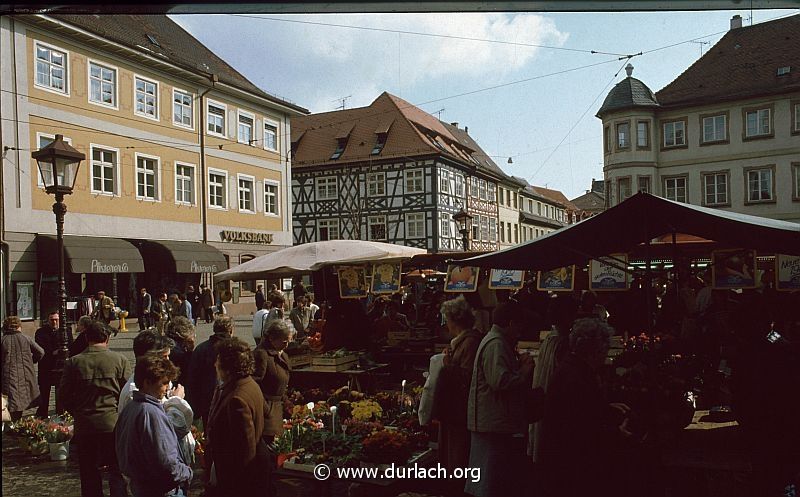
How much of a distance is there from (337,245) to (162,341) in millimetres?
4869

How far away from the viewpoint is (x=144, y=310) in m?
15.6

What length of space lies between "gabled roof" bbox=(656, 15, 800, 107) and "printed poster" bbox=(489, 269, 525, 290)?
324 centimetres

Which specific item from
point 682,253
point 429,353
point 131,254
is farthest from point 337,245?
point 682,253

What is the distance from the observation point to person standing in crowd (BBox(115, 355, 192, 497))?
11.4 ft

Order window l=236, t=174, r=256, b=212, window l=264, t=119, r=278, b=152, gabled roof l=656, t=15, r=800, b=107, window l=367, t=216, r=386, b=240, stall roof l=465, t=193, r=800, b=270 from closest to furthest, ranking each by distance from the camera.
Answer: stall roof l=465, t=193, r=800, b=270 < gabled roof l=656, t=15, r=800, b=107 < window l=236, t=174, r=256, b=212 < window l=264, t=119, r=278, b=152 < window l=367, t=216, r=386, b=240

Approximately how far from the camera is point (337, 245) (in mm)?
9500

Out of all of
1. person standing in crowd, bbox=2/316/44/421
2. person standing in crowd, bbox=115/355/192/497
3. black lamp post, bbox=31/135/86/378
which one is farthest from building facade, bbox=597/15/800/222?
person standing in crowd, bbox=2/316/44/421

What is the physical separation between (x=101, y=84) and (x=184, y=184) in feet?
18.5

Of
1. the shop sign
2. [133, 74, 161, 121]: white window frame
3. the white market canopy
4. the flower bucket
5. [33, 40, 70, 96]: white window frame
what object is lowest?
the flower bucket

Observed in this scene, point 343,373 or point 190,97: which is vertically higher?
point 190,97

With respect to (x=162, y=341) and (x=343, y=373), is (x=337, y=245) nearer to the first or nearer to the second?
(x=343, y=373)

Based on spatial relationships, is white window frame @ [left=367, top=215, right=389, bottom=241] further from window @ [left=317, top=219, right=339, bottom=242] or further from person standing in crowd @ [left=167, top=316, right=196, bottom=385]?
person standing in crowd @ [left=167, top=316, right=196, bottom=385]

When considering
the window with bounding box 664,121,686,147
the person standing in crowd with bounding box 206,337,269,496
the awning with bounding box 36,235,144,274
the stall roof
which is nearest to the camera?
the person standing in crowd with bounding box 206,337,269,496

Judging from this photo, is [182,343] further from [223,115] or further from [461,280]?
[223,115]
